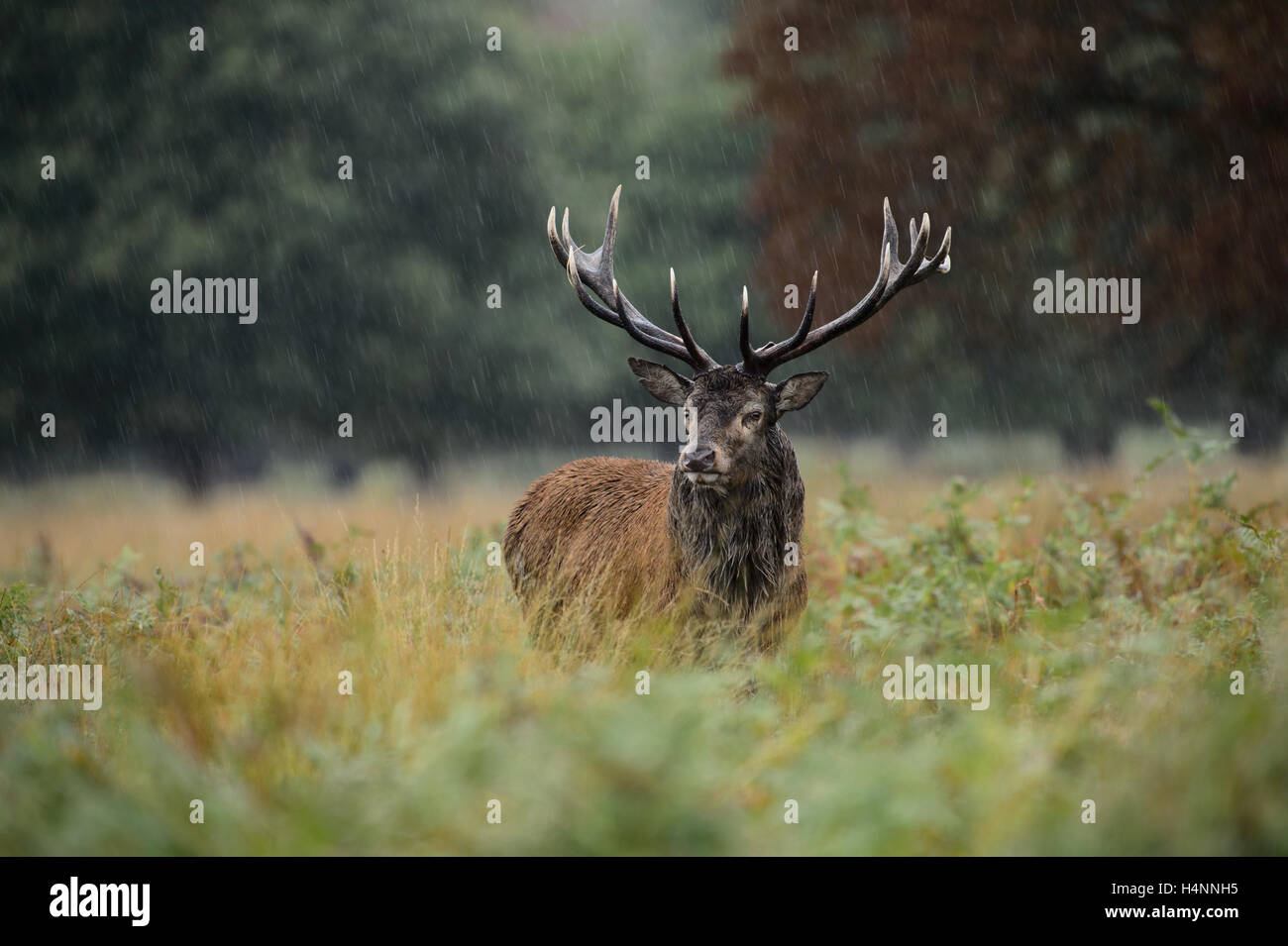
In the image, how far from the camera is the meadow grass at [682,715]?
335 centimetres

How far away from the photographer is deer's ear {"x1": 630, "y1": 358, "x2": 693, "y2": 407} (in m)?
6.31

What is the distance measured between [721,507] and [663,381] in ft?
2.54

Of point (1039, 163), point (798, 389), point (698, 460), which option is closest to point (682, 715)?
point (698, 460)

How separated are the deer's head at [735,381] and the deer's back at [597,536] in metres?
0.63

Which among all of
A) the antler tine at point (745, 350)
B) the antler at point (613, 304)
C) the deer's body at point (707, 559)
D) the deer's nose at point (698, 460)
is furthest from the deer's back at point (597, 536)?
the antler tine at point (745, 350)

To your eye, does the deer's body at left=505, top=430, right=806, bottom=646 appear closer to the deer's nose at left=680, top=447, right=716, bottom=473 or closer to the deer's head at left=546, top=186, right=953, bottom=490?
the deer's head at left=546, top=186, right=953, bottom=490

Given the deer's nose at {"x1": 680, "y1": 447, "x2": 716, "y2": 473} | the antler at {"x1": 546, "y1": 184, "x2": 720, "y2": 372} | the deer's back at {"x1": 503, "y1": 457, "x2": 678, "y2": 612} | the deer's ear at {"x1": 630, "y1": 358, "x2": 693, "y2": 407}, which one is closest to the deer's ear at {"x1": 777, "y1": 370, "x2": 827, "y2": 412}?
the antler at {"x1": 546, "y1": 184, "x2": 720, "y2": 372}

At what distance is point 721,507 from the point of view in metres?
6.01

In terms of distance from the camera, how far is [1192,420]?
18031mm

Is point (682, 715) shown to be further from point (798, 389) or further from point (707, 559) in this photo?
point (798, 389)

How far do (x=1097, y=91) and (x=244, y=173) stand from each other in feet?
36.2

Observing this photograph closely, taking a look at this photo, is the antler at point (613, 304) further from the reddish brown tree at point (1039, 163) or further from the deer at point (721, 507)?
the reddish brown tree at point (1039, 163)

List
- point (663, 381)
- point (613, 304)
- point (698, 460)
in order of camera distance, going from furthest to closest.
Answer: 1. point (613, 304)
2. point (663, 381)
3. point (698, 460)
